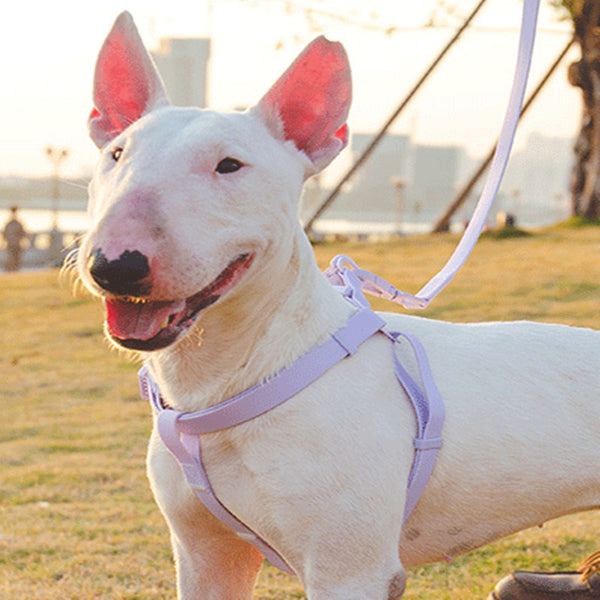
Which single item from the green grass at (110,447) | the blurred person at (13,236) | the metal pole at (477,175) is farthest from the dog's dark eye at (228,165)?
the blurred person at (13,236)

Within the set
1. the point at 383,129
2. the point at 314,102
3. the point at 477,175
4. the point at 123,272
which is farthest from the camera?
the point at 477,175

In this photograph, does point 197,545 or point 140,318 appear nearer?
point 140,318

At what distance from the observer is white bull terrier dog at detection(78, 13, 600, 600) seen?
1.97 m

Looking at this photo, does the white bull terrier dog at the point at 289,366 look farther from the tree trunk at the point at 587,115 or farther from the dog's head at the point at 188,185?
the tree trunk at the point at 587,115

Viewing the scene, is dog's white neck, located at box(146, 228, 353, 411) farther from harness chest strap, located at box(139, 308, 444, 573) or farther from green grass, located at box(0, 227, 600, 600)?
green grass, located at box(0, 227, 600, 600)

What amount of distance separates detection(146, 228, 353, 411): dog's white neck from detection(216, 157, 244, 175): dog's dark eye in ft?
0.88

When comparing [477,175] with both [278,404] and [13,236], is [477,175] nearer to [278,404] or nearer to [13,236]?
[13,236]

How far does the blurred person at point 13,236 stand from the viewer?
24.5 m

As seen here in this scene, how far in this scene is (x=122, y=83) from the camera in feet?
7.99

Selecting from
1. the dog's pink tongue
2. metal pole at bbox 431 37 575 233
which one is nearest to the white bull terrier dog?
the dog's pink tongue

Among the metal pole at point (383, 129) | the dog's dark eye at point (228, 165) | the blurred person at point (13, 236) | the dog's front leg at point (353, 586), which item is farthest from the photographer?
the blurred person at point (13, 236)

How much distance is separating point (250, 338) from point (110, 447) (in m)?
5.31

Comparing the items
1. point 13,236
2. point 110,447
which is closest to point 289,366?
point 110,447

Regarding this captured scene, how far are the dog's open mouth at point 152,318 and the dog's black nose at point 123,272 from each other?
0.20ft
